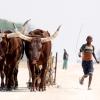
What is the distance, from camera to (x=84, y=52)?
78.6ft

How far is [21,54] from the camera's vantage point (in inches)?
899

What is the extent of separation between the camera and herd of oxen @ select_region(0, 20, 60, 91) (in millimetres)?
22234

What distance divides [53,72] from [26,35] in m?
3.45

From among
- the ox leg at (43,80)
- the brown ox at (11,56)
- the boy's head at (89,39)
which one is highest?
the boy's head at (89,39)

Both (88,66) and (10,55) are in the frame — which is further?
(88,66)

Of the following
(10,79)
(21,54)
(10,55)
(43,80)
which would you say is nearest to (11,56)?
(10,55)

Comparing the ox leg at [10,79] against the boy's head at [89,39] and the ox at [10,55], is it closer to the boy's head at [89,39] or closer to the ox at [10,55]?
the ox at [10,55]

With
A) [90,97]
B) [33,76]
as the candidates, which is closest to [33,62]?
[33,76]

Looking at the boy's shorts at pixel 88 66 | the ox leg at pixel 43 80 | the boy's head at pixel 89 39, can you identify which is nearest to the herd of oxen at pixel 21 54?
the ox leg at pixel 43 80

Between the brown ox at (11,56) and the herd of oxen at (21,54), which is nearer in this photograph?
the herd of oxen at (21,54)

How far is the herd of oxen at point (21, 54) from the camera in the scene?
72.9 ft

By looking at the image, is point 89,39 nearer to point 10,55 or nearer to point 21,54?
point 21,54

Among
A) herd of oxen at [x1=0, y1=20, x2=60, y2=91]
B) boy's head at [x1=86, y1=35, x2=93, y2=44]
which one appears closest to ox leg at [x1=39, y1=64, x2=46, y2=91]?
herd of oxen at [x1=0, y1=20, x2=60, y2=91]

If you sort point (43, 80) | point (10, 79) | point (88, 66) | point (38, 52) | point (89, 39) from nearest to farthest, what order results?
1. point (38, 52)
2. point (10, 79)
3. point (43, 80)
4. point (89, 39)
5. point (88, 66)
